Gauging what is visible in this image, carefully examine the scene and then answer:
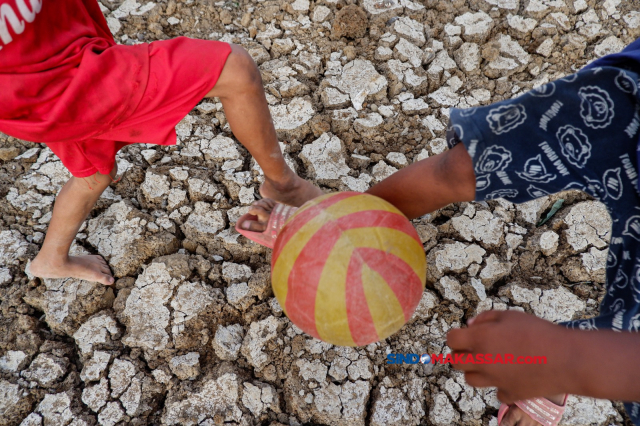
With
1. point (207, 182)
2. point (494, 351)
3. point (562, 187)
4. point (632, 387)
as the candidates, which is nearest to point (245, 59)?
point (207, 182)

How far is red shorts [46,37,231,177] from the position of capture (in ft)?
5.45

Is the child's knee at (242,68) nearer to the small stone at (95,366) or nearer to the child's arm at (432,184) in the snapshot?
the child's arm at (432,184)

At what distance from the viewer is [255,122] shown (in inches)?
76.1

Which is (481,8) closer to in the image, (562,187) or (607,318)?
(562,187)

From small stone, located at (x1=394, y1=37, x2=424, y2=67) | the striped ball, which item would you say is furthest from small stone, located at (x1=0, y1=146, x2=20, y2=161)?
small stone, located at (x1=394, y1=37, x2=424, y2=67)

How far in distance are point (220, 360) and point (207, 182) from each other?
3.28 ft

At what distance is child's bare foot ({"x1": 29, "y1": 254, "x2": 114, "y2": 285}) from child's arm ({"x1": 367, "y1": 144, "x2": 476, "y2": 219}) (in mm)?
1414

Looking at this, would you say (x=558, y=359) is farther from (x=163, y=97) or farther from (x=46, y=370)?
(x=46, y=370)

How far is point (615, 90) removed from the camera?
1.28m

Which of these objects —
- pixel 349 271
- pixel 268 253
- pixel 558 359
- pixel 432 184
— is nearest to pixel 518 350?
pixel 558 359

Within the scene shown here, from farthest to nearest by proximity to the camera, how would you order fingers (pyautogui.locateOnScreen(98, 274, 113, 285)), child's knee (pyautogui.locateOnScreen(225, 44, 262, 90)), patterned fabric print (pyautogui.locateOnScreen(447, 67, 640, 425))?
fingers (pyautogui.locateOnScreen(98, 274, 113, 285))
child's knee (pyautogui.locateOnScreen(225, 44, 262, 90))
patterned fabric print (pyautogui.locateOnScreen(447, 67, 640, 425))

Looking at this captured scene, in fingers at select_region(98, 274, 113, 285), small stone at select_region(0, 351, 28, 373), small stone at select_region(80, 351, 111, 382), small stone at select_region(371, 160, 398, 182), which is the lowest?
small stone at select_region(80, 351, 111, 382)

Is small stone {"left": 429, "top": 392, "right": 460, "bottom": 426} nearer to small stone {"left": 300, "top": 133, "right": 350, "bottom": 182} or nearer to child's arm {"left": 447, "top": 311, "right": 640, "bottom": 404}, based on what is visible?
child's arm {"left": 447, "top": 311, "right": 640, "bottom": 404}

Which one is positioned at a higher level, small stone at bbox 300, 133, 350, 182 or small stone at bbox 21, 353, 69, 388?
small stone at bbox 300, 133, 350, 182
